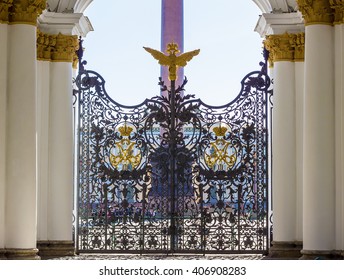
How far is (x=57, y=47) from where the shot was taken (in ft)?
71.3

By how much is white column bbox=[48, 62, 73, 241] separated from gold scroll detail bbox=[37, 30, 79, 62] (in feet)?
0.49

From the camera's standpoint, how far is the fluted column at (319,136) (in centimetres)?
1791

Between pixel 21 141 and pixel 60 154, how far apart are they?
3924 mm

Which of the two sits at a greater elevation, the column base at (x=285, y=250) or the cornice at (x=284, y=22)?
the cornice at (x=284, y=22)

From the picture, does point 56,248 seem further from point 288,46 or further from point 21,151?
point 288,46

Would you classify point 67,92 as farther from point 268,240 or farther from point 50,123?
point 268,240

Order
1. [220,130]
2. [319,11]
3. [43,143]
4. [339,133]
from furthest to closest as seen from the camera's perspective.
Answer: [220,130], [43,143], [319,11], [339,133]

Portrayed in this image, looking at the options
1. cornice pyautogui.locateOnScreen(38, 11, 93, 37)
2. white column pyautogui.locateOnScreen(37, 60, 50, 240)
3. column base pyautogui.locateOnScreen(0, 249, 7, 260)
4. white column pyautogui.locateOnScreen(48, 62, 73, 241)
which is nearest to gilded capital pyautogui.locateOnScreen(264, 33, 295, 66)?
cornice pyautogui.locateOnScreen(38, 11, 93, 37)

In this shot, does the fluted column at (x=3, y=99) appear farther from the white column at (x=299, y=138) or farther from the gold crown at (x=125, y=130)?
the white column at (x=299, y=138)

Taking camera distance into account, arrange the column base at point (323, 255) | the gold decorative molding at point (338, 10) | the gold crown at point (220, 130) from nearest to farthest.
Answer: the column base at point (323, 255)
the gold decorative molding at point (338, 10)
the gold crown at point (220, 130)

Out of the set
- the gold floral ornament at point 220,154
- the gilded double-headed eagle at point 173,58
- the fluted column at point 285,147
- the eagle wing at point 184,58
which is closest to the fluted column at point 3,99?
the gilded double-headed eagle at point 173,58

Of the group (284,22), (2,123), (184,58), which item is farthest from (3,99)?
(284,22)

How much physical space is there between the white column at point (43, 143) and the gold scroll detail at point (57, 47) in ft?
0.57

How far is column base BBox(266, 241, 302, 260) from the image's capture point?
21156mm
